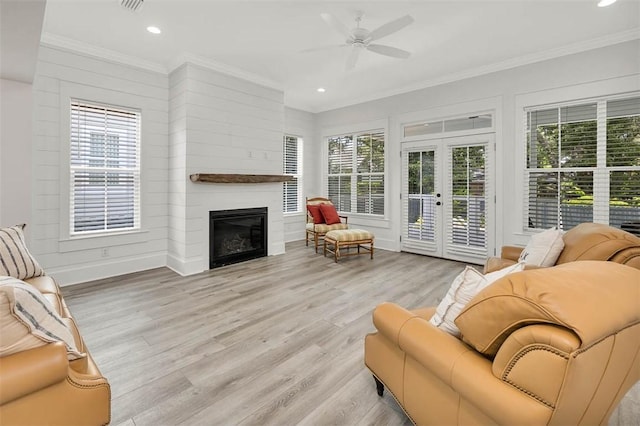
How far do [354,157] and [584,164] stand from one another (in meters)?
3.76

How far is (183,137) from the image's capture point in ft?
14.4

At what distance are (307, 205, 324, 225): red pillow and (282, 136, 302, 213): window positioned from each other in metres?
1.08

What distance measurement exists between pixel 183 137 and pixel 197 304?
2376 mm

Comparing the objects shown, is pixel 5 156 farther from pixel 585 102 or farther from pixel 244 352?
pixel 585 102

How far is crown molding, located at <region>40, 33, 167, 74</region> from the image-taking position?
12.1 feet

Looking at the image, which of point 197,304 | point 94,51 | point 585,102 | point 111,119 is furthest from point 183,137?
point 585,102

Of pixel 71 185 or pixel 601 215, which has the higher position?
pixel 71 185

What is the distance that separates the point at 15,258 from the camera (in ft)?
7.98

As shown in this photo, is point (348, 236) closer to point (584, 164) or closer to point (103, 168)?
point (584, 164)

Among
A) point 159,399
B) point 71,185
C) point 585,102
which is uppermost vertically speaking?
point 585,102

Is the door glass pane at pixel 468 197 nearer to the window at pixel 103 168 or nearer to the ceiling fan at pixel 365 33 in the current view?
the ceiling fan at pixel 365 33

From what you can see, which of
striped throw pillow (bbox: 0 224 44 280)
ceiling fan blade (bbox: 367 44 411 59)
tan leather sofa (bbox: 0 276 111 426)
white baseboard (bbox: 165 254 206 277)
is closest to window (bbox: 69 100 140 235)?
white baseboard (bbox: 165 254 206 277)

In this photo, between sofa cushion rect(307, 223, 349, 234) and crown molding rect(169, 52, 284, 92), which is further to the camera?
sofa cushion rect(307, 223, 349, 234)

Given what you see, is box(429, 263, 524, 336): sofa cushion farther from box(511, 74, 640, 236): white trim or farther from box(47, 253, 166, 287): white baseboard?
box(47, 253, 166, 287): white baseboard
